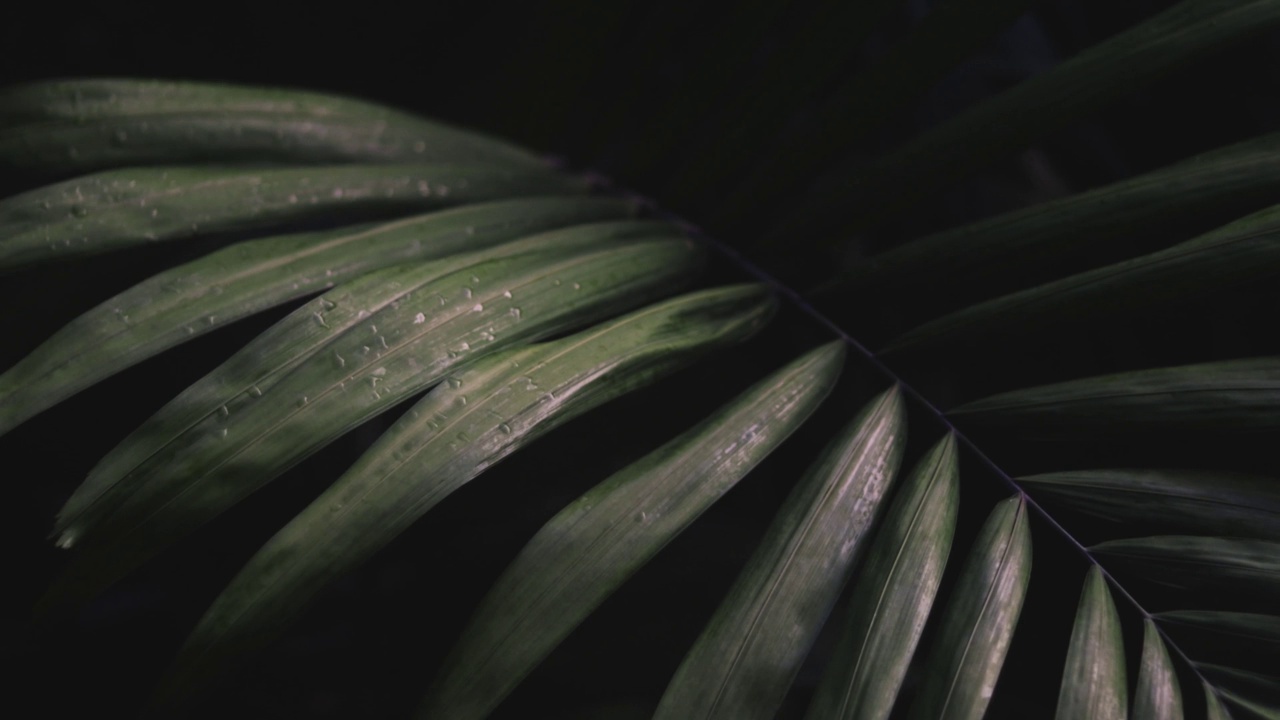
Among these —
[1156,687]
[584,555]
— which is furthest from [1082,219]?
[584,555]

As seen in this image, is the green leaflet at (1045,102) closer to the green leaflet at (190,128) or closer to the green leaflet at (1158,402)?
the green leaflet at (1158,402)

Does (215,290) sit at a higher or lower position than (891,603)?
→ lower

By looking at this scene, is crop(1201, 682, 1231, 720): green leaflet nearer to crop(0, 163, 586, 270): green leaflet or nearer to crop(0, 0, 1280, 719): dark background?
crop(0, 0, 1280, 719): dark background

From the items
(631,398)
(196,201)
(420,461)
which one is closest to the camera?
(420,461)

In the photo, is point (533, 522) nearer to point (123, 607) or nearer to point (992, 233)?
point (992, 233)

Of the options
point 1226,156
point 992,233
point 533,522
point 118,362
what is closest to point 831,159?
point 992,233

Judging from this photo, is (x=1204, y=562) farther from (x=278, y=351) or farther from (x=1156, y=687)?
(x=278, y=351)

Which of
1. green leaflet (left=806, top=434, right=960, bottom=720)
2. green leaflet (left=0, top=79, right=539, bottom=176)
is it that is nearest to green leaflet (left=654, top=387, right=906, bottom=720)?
green leaflet (left=806, top=434, right=960, bottom=720)
